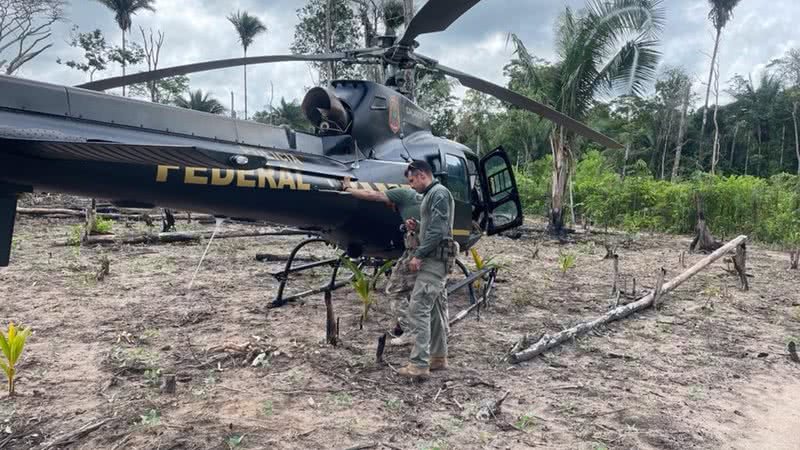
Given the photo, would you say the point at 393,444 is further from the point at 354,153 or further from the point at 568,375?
the point at 354,153

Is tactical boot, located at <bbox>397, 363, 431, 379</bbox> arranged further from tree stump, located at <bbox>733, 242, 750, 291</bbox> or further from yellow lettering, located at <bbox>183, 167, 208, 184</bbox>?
tree stump, located at <bbox>733, 242, 750, 291</bbox>

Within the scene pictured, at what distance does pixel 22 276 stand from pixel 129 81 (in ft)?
13.9

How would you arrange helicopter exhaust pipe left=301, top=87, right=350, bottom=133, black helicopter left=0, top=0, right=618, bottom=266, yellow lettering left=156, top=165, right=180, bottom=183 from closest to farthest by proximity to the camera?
black helicopter left=0, top=0, right=618, bottom=266, yellow lettering left=156, top=165, right=180, bottom=183, helicopter exhaust pipe left=301, top=87, right=350, bottom=133

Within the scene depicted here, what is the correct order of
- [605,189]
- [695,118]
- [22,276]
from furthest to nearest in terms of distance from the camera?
[695,118]
[605,189]
[22,276]

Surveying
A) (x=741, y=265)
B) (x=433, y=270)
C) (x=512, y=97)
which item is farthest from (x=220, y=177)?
(x=741, y=265)

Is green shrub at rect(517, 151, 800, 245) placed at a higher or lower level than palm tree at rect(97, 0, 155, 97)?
lower

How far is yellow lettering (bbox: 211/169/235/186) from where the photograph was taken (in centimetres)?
425

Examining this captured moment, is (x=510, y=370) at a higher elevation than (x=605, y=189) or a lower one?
lower

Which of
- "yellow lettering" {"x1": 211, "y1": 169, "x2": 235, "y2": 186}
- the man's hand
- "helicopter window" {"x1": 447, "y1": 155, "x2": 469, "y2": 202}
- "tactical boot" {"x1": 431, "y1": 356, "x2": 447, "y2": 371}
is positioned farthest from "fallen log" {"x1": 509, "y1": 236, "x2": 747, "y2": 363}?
"yellow lettering" {"x1": 211, "y1": 169, "x2": 235, "y2": 186}

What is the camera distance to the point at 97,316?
5488mm

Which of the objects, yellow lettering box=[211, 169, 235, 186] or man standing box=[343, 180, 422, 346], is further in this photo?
man standing box=[343, 180, 422, 346]

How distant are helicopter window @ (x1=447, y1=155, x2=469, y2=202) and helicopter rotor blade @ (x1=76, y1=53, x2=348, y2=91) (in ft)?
5.85

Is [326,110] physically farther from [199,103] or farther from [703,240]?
[199,103]

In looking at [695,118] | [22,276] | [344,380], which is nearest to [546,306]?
[344,380]
